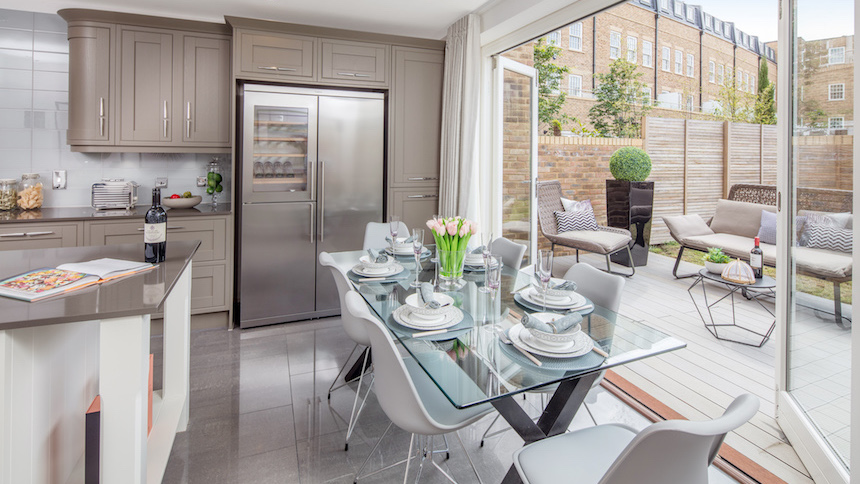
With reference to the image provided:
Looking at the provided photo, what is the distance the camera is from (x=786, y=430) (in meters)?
2.01

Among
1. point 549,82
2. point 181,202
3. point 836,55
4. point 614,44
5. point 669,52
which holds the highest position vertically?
point 614,44

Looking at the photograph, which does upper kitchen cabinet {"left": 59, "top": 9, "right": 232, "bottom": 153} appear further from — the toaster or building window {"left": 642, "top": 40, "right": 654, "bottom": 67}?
building window {"left": 642, "top": 40, "right": 654, "bottom": 67}

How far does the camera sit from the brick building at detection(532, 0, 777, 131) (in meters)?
6.81

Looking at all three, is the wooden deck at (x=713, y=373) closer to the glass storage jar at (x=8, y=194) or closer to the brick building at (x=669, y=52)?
the brick building at (x=669, y=52)

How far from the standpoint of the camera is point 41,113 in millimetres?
3643

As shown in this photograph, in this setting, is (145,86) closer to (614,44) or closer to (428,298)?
(428,298)

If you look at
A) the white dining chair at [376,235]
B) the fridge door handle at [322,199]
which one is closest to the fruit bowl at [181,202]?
the fridge door handle at [322,199]

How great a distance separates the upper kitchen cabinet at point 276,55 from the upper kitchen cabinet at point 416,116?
0.77 metres

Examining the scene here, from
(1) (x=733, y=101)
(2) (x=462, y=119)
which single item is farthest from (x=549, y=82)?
(2) (x=462, y=119)

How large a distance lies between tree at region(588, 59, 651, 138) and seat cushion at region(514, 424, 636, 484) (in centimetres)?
625

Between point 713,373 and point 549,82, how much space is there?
4931 mm

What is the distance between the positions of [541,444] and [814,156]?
156cm

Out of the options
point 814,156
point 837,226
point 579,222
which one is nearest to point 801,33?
point 814,156

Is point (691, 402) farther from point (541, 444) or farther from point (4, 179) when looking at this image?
point (4, 179)
